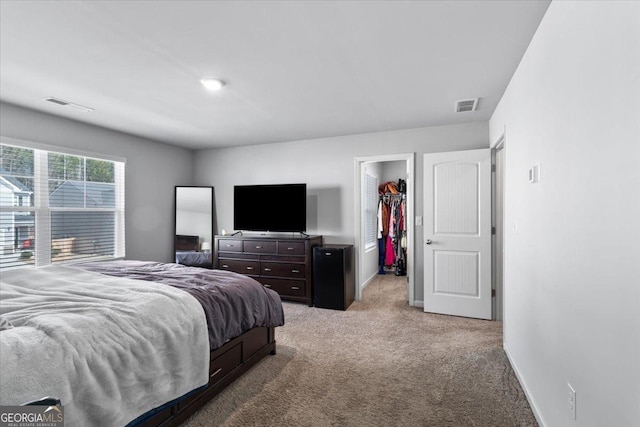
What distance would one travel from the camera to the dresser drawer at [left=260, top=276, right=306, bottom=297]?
174 inches

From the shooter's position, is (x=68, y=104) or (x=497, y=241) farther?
(x=497, y=241)

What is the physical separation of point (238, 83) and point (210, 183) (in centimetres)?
312

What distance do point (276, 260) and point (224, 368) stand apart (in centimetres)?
232

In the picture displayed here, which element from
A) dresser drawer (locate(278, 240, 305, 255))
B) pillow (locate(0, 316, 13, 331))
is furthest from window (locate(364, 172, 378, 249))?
pillow (locate(0, 316, 13, 331))

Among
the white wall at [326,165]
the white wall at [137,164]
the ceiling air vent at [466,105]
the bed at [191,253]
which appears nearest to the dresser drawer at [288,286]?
the white wall at [326,165]

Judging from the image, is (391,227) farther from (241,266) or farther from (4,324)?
(4,324)

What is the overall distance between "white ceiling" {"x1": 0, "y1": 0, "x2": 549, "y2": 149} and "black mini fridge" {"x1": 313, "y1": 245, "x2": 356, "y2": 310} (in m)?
1.72

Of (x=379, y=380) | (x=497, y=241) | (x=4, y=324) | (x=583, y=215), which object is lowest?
(x=379, y=380)

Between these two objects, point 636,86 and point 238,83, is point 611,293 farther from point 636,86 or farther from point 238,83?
point 238,83

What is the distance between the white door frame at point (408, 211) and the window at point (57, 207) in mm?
3294

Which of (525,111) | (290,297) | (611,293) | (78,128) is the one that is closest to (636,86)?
(611,293)

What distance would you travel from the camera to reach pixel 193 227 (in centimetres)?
537

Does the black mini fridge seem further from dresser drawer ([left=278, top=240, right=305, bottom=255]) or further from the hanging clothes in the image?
the hanging clothes

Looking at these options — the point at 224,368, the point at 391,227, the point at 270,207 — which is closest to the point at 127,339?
the point at 224,368
